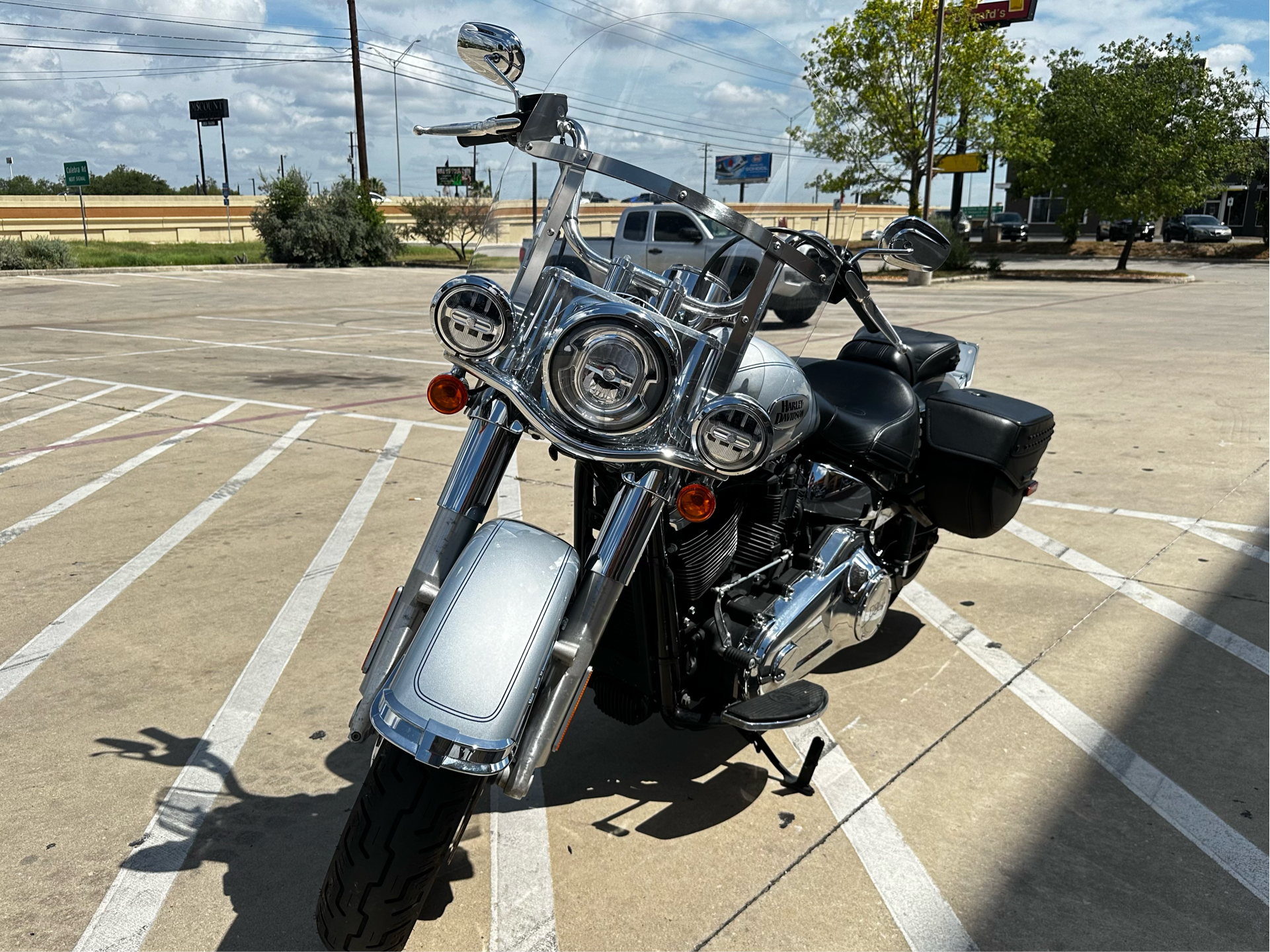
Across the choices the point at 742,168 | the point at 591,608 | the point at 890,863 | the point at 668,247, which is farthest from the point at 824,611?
the point at 742,168

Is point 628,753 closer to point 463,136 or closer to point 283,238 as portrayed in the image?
point 463,136

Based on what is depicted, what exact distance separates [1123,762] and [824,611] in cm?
117

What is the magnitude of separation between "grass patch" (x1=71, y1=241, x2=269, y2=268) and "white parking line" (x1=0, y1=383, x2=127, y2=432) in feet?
73.3

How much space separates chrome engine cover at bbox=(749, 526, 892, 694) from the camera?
280 cm

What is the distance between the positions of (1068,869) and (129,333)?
14.1 m

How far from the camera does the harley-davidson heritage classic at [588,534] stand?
6.89 feet

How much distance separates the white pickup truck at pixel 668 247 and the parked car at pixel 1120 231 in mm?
44130

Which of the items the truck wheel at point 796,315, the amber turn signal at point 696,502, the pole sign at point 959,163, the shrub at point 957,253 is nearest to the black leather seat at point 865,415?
the truck wheel at point 796,315

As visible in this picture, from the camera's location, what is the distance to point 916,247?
290cm

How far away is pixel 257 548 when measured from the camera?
504cm

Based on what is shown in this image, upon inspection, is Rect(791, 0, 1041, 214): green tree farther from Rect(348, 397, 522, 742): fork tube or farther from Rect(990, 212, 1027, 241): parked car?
Rect(348, 397, 522, 742): fork tube

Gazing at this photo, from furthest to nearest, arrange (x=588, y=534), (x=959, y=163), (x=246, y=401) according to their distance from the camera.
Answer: (x=959, y=163) < (x=246, y=401) < (x=588, y=534)

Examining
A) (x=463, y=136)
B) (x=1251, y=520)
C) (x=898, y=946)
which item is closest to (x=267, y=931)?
(x=898, y=946)

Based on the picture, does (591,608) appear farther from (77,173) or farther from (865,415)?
(77,173)
